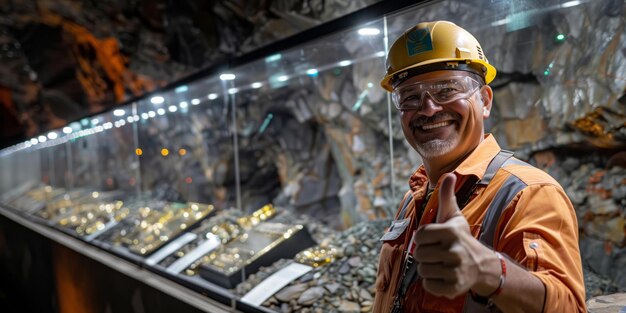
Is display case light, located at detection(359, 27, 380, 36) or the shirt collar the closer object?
the shirt collar

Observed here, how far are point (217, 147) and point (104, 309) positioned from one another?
3584mm

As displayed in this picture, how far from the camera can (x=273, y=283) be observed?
9.93 feet

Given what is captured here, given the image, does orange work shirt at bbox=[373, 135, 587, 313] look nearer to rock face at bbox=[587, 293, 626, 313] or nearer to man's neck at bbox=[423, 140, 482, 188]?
man's neck at bbox=[423, 140, 482, 188]

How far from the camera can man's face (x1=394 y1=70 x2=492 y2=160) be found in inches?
54.3

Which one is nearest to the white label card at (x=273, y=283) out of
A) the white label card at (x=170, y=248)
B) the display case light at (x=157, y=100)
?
the white label card at (x=170, y=248)

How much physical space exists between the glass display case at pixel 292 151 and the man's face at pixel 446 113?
98 cm

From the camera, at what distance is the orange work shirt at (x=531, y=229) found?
39.2 inches

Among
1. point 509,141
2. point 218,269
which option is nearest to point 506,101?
point 509,141

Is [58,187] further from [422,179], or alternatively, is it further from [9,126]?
[422,179]

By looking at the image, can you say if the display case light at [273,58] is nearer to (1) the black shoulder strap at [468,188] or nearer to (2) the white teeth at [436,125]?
(2) the white teeth at [436,125]

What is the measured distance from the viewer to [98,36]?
8.98 meters

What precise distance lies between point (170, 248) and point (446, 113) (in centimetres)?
356

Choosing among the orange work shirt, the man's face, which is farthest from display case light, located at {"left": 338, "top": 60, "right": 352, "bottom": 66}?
the orange work shirt

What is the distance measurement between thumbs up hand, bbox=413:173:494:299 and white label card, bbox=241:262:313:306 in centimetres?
218
